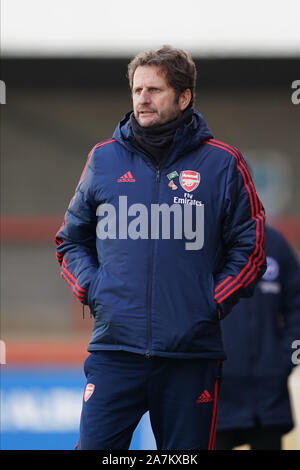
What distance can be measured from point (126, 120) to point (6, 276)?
12123 mm

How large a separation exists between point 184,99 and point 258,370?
5.42ft

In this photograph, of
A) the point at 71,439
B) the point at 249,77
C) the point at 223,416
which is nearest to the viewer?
the point at 223,416

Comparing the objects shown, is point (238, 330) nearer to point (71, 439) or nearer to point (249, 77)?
point (71, 439)

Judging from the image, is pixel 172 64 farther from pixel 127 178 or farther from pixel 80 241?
pixel 80 241

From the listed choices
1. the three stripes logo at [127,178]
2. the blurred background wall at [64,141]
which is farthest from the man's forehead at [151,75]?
the blurred background wall at [64,141]

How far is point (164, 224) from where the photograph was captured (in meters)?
3.18

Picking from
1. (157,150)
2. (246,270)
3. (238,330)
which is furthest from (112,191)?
(238,330)

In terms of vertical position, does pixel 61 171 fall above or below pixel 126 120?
above

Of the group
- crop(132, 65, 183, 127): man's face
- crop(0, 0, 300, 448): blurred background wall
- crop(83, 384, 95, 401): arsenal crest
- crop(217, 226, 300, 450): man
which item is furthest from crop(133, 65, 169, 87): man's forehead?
crop(0, 0, 300, 448): blurred background wall

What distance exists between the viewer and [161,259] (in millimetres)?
3127

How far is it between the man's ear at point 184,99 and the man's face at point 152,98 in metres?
0.04

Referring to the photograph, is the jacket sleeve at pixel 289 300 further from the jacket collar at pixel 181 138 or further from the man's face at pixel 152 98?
the man's face at pixel 152 98


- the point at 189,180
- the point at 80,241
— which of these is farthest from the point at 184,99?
the point at 80,241

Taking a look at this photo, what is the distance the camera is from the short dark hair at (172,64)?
325cm
